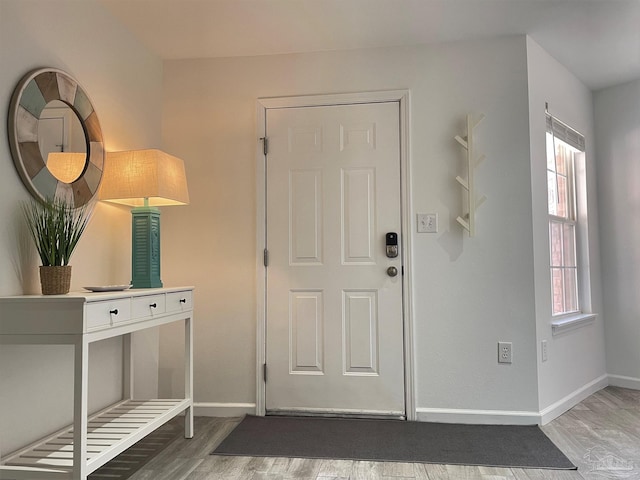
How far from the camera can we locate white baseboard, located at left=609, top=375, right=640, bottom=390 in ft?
11.7

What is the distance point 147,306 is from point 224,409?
1.16 m

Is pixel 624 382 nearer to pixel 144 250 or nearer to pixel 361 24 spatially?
pixel 361 24

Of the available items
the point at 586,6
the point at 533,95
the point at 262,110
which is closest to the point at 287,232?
the point at 262,110

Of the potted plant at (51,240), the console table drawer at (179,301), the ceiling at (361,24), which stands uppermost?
the ceiling at (361,24)

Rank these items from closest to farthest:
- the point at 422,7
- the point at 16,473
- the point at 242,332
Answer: the point at 16,473 < the point at 422,7 < the point at 242,332

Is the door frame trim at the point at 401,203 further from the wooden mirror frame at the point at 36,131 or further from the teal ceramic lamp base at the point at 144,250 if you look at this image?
the wooden mirror frame at the point at 36,131

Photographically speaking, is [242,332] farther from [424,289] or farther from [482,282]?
[482,282]

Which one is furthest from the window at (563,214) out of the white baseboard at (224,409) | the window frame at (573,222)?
the white baseboard at (224,409)

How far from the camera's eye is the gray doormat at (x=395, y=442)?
7.47 feet

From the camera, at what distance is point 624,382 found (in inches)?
143

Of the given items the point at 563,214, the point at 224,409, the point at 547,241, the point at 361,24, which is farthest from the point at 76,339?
the point at 563,214

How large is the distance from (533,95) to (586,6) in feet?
1.77

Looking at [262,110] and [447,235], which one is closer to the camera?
[447,235]

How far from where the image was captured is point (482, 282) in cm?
284
